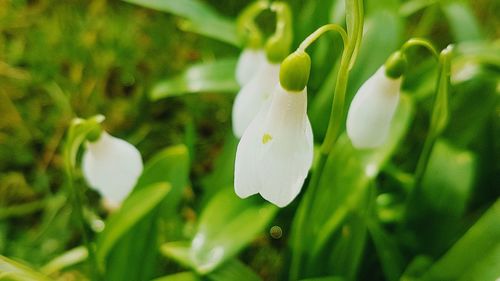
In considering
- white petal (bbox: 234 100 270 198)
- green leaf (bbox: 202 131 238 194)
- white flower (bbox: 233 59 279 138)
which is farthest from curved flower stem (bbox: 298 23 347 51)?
green leaf (bbox: 202 131 238 194)

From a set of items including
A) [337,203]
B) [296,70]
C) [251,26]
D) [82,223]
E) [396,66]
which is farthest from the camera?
[251,26]

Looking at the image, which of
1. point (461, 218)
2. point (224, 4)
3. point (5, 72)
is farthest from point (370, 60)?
point (5, 72)

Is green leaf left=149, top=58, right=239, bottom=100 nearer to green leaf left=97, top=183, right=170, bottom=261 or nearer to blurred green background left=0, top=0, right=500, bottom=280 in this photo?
blurred green background left=0, top=0, right=500, bottom=280

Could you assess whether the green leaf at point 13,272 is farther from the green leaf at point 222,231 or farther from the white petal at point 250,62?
the white petal at point 250,62

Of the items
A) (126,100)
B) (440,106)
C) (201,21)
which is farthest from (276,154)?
(126,100)

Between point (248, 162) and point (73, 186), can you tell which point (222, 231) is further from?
point (248, 162)

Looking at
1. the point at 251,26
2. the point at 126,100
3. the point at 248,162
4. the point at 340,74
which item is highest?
the point at 340,74
